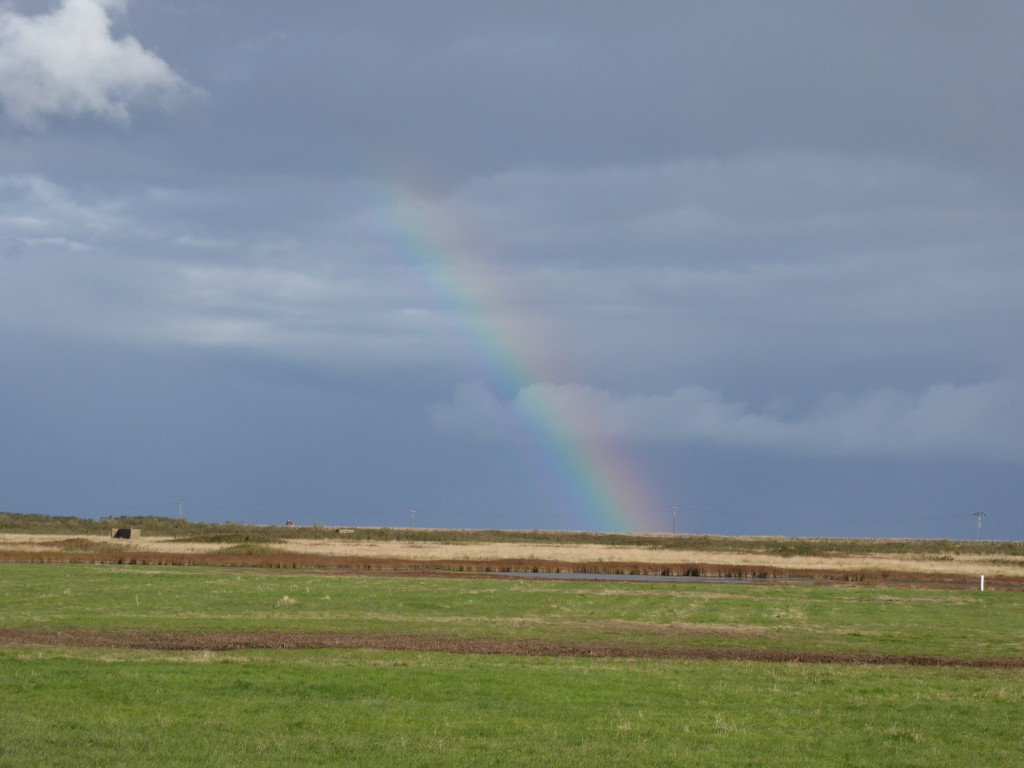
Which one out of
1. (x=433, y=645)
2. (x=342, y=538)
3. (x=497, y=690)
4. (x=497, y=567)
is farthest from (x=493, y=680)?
(x=342, y=538)

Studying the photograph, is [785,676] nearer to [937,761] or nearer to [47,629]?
[937,761]

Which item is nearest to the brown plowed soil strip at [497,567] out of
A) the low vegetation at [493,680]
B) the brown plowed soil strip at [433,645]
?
the low vegetation at [493,680]

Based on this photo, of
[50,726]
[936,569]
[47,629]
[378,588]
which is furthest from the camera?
[936,569]

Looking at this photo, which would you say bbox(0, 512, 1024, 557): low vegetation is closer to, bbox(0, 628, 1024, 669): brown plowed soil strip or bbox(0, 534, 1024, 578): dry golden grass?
bbox(0, 534, 1024, 578): dry golden grass

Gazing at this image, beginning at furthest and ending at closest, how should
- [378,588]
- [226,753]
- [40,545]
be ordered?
[40,545], [378,588], [226,753]

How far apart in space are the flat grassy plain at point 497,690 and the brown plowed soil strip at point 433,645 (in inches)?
9.5

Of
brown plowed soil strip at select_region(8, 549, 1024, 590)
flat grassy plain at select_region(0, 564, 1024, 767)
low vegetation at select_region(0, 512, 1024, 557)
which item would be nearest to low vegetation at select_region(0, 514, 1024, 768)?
flat grassy plain at select_region(0, 564, 1024, 767)

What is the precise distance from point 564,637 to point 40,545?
87.9 metres

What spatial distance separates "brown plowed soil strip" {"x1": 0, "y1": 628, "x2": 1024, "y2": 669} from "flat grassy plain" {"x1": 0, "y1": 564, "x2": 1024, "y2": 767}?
24 cm

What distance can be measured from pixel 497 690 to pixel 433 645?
992 cm

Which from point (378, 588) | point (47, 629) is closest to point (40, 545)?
Result: point (378, 588)

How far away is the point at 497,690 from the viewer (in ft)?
70.4

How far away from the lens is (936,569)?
3760 inches

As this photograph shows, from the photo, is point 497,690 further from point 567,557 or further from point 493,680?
point 567,557
